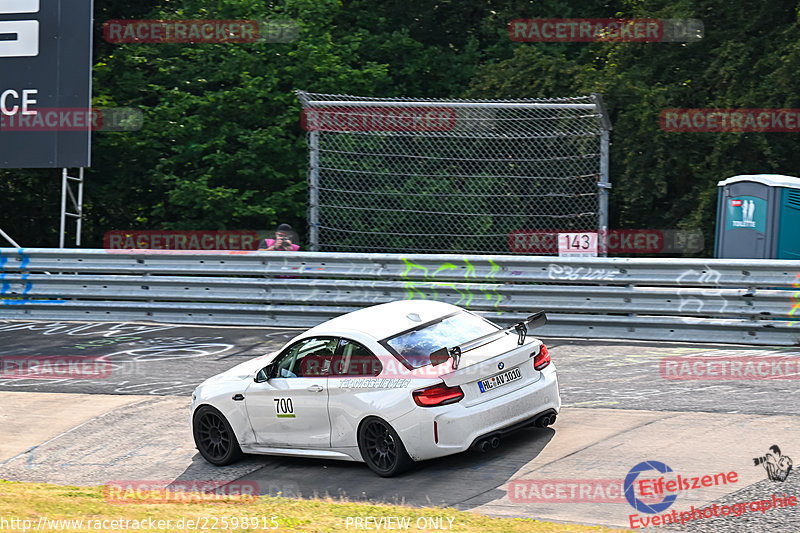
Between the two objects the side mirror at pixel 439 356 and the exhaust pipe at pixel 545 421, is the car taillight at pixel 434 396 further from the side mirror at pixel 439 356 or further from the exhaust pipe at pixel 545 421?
the exhaust pipe at pixel 545 421

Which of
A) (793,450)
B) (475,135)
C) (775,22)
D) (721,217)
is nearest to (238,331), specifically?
(475,135)

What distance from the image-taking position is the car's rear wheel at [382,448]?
7.77 m

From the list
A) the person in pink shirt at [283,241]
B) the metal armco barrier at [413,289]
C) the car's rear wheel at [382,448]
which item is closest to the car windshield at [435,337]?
the car's rear wheel at [382,448]

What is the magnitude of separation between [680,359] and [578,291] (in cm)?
181

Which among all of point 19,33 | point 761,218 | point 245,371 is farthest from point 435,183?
point 19,33

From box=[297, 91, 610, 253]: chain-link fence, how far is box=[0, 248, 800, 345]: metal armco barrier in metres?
0.78

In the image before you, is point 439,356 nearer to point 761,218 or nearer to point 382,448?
point 382,448

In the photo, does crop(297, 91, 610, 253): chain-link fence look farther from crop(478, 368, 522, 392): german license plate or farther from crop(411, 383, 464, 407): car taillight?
crop(411, 383, 464, 407): car taillight

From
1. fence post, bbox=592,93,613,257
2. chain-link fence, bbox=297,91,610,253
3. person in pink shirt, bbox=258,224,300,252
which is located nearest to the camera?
fence post, bbox=592,93,613,257

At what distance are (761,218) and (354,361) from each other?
25.0 ft

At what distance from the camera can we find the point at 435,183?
14281 mm

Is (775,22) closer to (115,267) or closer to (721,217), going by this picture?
(721,217)

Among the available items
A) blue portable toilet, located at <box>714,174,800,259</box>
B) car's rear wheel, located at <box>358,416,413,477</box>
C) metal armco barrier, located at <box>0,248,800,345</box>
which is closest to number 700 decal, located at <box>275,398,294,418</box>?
car's rear wheel, located at <box>358,416,413,477</box>

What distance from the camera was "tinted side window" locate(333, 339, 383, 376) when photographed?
26.5 feet
